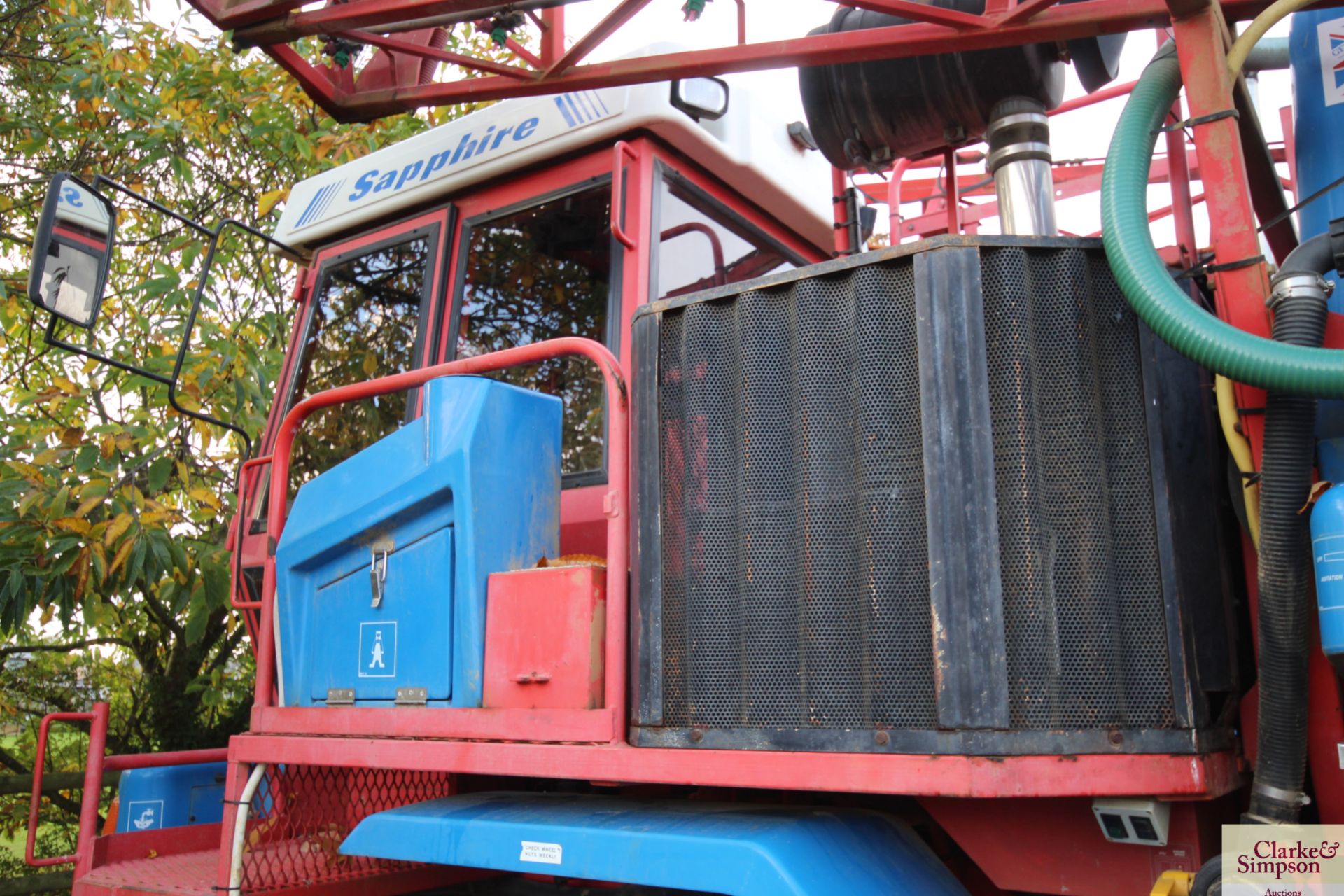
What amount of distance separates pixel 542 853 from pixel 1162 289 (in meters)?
1.59

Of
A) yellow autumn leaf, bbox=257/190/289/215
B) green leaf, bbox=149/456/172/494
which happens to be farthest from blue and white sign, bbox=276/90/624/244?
yellow autumn leaf, bbox=257/190/289/215

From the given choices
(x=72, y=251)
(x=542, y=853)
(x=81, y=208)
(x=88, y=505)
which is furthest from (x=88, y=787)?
(x=542, y=853)

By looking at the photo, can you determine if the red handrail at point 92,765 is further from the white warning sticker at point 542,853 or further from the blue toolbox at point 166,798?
the white warning sticker at point 542,853

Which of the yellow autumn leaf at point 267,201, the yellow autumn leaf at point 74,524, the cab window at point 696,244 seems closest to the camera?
the cab window at point 696,244

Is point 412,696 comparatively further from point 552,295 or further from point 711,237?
point 711,237

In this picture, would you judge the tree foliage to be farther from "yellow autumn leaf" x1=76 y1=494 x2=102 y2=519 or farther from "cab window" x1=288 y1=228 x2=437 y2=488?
"cab window" x1=288 y1=228 x2=437 y2=488

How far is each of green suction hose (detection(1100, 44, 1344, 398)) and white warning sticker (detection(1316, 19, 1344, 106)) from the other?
0.40 m

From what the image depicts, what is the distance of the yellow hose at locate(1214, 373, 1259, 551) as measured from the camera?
1.95 m

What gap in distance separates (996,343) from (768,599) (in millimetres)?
675

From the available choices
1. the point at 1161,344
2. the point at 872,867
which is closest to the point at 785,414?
the point at 1161,344

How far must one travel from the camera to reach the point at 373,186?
3775 millimetres

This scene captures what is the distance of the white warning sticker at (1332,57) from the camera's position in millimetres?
2330

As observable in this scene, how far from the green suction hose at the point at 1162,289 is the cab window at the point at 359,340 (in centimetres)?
215

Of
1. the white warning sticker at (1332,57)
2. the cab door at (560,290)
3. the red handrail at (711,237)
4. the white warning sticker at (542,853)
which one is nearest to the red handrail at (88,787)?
the cab door at (560,290)
